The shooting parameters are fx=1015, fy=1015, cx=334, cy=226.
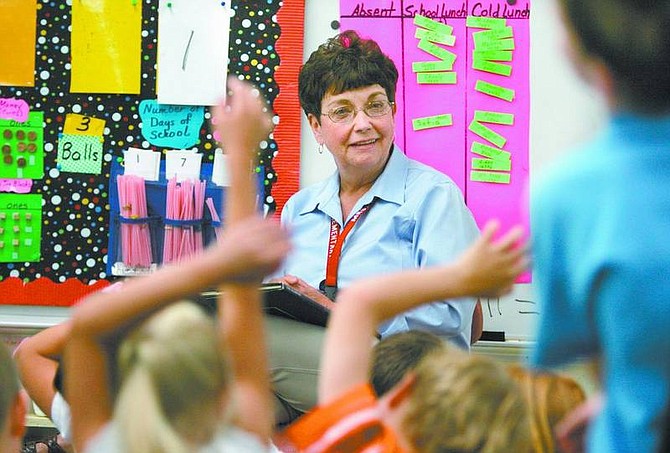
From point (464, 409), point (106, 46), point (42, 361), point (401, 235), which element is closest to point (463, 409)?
point (464, 409)

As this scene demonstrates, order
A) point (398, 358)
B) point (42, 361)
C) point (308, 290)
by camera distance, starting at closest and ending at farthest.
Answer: point (398, 358), point (42, 361), point (308, 290)

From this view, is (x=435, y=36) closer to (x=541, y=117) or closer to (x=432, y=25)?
(x=432, y=25)

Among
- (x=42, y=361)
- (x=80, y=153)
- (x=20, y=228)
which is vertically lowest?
(x=42, y=361)

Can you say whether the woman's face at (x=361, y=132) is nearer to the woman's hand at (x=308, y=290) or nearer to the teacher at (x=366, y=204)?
the teacher at (x=366, y=204)

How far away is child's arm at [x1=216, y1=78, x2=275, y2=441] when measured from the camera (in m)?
1.04

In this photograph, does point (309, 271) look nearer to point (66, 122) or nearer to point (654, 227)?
point (66, 122)

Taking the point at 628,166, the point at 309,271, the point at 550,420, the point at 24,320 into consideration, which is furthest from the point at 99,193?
the point at 628,166

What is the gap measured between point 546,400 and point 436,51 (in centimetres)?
188

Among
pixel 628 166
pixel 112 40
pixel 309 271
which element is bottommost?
pixel 309 271

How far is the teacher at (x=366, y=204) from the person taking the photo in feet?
8.16

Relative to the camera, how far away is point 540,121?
3014 millimetres

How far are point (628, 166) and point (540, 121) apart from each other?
2226 mm

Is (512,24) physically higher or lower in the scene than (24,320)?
higher

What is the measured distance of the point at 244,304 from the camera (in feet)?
3.52
